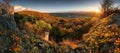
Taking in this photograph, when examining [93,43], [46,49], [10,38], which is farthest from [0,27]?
[93,43]

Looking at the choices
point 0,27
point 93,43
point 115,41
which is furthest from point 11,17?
point 115,41

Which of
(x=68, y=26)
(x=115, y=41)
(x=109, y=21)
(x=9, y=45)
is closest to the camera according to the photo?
(x=9, y=45)

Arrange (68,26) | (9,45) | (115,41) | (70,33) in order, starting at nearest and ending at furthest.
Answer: (9,45)
(115,41)
(70,33)
(68,26)

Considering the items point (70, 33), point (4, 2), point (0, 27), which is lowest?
point (70, 33)

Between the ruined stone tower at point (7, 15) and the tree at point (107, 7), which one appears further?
the tree at point (107, 7)

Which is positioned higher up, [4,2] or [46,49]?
[4,2]

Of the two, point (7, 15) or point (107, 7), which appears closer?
point (7, 15)

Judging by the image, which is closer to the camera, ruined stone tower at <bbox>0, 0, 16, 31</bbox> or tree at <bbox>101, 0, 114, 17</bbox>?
ruined stone tower at <bbox>0, 0, 16, 31</bbox>

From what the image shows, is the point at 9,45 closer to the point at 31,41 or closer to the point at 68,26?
the point at 31,41

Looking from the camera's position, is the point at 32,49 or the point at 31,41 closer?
the point at 32,49
